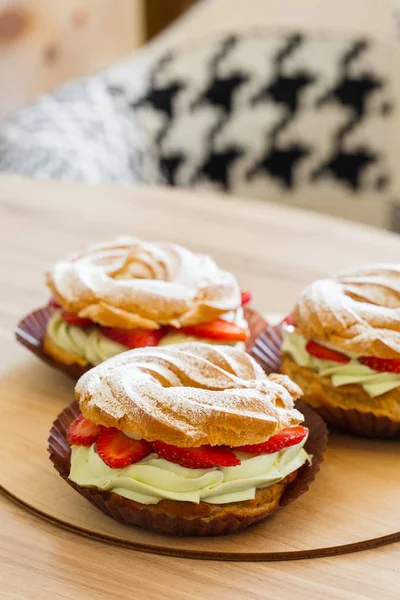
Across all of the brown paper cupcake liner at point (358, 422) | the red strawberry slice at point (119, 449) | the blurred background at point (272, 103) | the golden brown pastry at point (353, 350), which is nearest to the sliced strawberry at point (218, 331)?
the golden brown pastry at point (353, 350)

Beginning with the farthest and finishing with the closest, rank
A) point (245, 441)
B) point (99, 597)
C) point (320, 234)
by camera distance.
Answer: point (320, 234) < point (245, 441) < point (99, 597)

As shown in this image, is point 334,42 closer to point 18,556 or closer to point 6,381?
point 6,381

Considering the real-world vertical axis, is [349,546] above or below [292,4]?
below

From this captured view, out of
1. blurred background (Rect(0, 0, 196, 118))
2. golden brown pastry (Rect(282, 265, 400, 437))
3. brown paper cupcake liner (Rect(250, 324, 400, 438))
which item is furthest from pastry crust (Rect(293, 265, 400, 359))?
blurred background (Rect(0, 0, 196, 118))

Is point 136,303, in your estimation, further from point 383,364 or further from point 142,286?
point 383,364

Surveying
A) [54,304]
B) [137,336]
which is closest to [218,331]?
[137,336]

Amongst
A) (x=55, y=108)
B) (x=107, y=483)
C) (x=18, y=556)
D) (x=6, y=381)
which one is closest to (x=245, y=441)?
(x=107, y=483)

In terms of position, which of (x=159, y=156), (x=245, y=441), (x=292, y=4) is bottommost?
(x=159, y=156)
